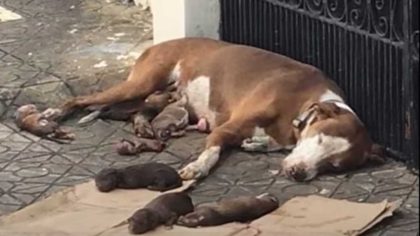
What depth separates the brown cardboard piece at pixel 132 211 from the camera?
563cm

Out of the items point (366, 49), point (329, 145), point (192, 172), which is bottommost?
point (192, 172)

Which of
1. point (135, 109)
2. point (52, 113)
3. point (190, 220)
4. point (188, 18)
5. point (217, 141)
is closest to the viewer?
point (190, 220)

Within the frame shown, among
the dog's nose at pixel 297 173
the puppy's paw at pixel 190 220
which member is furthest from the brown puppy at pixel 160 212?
the dog's nose at pixel 297 173

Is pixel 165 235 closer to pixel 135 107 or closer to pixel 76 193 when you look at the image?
pixel 76 193

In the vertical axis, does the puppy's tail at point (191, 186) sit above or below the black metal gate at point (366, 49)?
below

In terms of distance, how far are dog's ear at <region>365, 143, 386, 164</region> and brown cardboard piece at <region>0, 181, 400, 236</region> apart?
1.95 feet

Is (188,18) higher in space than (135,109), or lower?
higher

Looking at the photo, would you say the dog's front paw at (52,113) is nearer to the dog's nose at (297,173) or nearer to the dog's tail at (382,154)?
the dog's nose at (297,173)

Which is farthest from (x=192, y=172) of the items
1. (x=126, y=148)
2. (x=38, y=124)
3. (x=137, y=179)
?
(x=38, y=124)

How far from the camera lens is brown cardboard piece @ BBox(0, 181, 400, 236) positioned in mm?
5633

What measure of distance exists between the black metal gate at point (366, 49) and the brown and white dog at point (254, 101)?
0.44 ft

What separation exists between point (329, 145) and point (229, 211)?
94 cm

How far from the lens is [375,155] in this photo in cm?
661

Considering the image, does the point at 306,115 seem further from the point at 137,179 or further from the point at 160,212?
the point at 160,212
